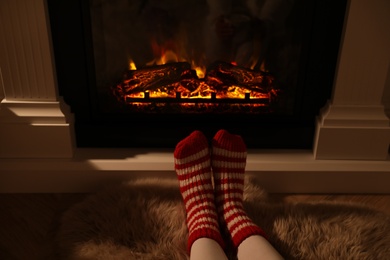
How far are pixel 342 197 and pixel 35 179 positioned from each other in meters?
1.04

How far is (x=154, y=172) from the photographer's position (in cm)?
124

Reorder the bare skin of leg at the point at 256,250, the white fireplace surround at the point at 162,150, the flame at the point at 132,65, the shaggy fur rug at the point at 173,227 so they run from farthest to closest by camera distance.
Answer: the flame at the point at 132,65
the white fireplace surround at the point at 162,150
the shaggy fur rug at the point at 173,227
the bare skin of leg at the point at 256,250

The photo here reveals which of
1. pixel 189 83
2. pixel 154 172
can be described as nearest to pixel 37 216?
pixel 154 172

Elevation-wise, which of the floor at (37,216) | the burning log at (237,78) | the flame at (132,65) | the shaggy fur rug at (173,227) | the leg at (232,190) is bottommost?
the floor at (37,216)

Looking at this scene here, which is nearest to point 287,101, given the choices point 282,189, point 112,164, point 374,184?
point 282,189

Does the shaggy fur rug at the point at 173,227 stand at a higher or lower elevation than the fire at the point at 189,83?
lower

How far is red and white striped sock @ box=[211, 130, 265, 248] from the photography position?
3.39ft

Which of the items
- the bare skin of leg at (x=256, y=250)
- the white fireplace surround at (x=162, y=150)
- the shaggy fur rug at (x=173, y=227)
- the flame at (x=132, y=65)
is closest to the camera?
the bare skin of leg at (x=256, y=250)

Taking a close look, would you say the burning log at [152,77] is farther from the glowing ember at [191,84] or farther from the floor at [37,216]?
the floor at [37,216]

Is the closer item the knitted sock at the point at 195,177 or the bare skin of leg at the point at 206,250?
the bare skin of leg at the point at 206,250

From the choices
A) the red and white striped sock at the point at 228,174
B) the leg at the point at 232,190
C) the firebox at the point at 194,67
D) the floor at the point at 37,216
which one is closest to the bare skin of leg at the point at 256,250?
the leg at the point at 232,190

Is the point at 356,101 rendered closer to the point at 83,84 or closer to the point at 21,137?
the point at 83,84

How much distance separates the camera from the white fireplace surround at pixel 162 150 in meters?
1.10

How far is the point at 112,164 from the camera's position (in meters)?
1.23
